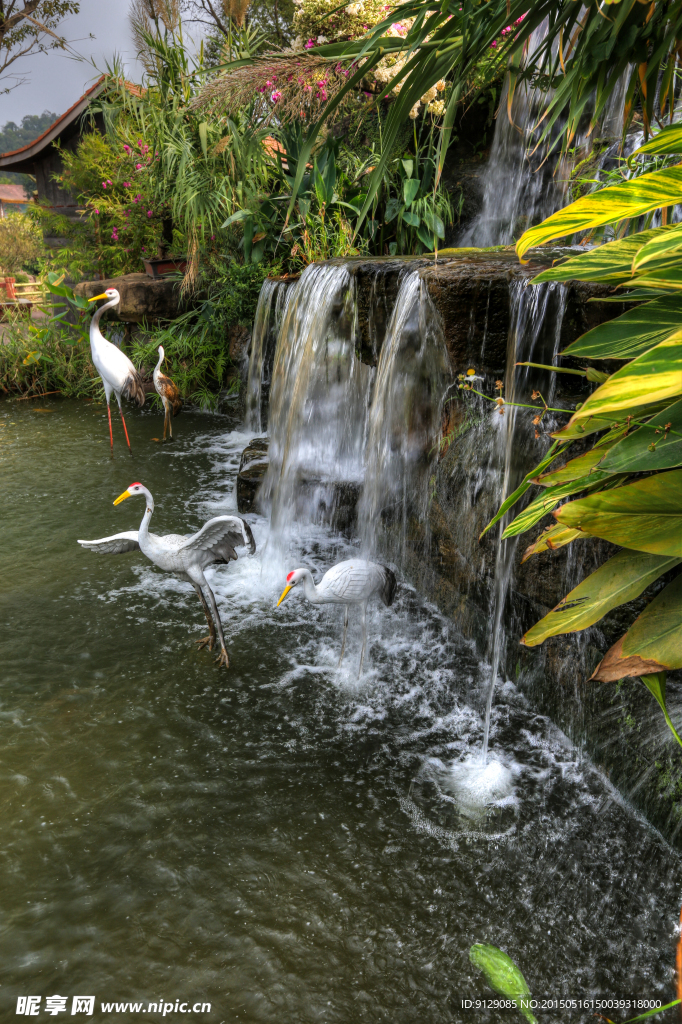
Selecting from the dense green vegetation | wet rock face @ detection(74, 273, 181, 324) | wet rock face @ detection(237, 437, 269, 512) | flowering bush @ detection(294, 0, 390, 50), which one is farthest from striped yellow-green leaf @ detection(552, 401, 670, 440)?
the dense green vegetation

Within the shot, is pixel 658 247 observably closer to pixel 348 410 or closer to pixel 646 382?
pixel 646 382

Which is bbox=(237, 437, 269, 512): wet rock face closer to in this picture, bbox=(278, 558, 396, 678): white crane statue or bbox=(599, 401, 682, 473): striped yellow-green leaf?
bbox=(278, 558, 396, 678): white crane statue

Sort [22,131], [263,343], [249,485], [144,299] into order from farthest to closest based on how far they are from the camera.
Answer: [22,131]
[144,299]
[263,343]
[249,485]

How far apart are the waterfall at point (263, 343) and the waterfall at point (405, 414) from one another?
2.63 metres

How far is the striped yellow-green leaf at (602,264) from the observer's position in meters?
1.33

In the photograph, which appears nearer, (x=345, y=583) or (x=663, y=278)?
(x=663, y=278)

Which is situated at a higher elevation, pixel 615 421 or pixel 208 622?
pixel 615 421

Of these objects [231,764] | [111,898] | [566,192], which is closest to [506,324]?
[231,764]

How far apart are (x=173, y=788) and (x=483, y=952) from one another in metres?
1.14

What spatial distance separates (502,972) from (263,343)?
5.36m

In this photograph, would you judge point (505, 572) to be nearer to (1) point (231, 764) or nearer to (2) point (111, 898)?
(1) point (231, 764)

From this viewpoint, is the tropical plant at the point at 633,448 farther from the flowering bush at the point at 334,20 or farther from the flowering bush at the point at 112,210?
the flowering bush at the point at 112,210

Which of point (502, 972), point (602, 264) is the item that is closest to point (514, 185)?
point (602, 264)

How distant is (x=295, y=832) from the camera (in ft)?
6.59
